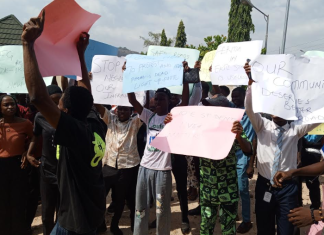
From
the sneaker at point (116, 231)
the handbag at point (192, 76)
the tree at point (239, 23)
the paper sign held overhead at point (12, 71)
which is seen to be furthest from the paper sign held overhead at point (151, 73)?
the tree at point (239, 23)

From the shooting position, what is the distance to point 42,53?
200 centimetres

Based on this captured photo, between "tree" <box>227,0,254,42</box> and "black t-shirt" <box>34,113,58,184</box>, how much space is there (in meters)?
32.2

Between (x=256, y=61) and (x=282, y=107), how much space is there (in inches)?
20.8

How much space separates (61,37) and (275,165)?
2.25 meters

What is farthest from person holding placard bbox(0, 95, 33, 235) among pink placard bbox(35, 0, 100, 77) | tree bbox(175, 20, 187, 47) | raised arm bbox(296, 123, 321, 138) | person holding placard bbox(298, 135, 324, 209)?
tree bbox(175, 20, 187, 47)

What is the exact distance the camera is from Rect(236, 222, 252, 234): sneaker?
4043 millimetres

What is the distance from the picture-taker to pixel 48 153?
325 centimetres

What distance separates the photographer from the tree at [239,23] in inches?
1280

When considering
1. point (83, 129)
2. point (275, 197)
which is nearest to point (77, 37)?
point (83, 129)

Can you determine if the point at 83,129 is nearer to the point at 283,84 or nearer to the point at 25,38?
the point at 25,38

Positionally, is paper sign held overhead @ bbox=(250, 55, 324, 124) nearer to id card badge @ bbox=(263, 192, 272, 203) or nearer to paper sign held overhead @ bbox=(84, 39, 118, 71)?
id card badge @ bbox=(263, 192, 272, 203)

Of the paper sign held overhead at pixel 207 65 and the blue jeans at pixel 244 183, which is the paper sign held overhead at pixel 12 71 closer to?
the paper sign held overhead at pixel 207 65

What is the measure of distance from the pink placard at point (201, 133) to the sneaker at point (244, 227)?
85.2 inches

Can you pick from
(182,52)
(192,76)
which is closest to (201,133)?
(192,76)
